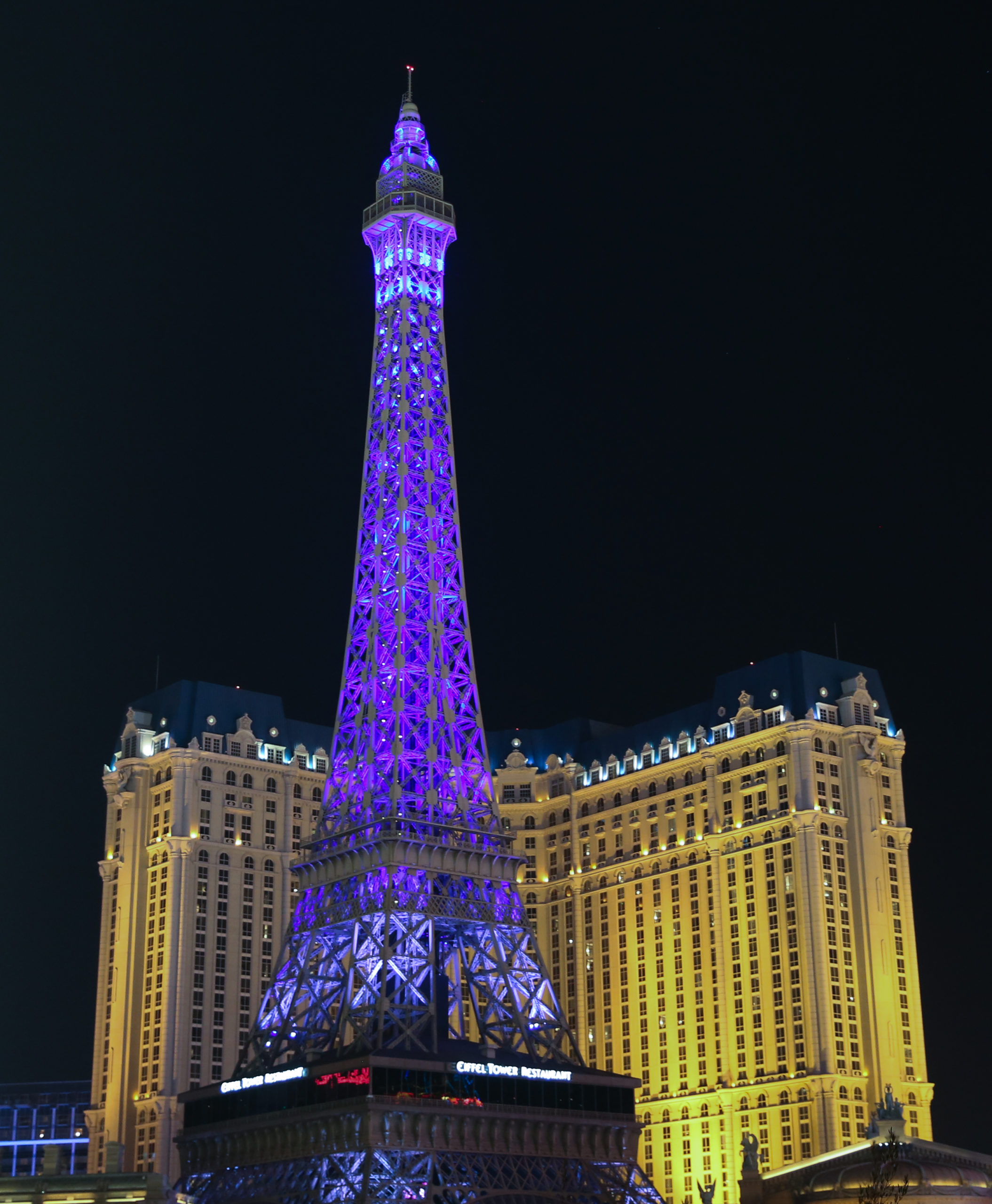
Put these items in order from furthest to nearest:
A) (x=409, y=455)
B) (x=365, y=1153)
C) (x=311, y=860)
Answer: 1. (x=409, y=455)
2. (x=311, y=860)
3. (x=365, y=1153)

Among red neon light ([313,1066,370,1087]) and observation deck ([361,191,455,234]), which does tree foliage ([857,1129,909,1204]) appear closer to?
red neon light ([313,1066,370,1087])

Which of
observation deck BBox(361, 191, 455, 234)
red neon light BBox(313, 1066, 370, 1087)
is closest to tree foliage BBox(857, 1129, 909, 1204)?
red neon light BBox(313, 1066, 370, 1087)

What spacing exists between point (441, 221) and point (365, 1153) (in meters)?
96.0

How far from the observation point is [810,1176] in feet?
528

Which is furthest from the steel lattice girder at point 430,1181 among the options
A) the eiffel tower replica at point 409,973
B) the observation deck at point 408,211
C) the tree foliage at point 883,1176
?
the observation deck at point 408,211

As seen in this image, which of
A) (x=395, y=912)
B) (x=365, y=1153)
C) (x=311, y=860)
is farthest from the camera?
(x=311, y=860)

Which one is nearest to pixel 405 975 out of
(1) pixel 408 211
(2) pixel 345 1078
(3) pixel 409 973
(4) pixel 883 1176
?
(3) pixel 409 973

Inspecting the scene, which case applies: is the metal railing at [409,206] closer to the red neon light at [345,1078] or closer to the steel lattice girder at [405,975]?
the steel lattice girder at [405,975]

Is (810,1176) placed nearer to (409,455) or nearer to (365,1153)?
(365,1153)

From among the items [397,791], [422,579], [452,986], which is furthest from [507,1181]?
[422,579]

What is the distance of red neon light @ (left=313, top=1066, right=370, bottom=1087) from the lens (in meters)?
154

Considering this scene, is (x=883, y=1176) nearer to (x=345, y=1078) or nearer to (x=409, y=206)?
(x=345, y=1078)

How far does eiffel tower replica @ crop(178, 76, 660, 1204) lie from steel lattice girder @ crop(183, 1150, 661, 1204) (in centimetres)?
21

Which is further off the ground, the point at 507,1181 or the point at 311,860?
the point at 311,860
